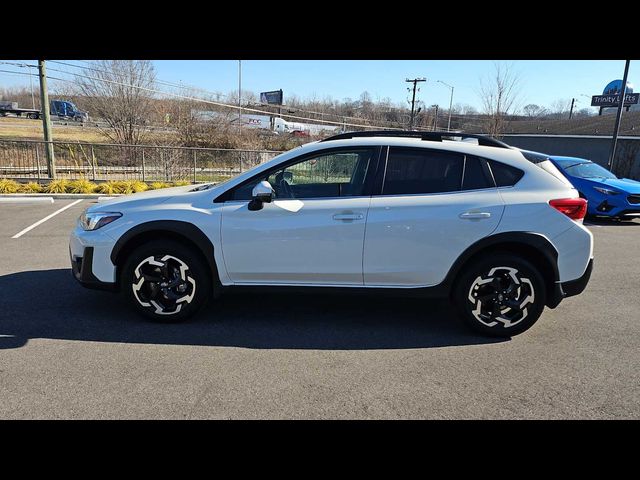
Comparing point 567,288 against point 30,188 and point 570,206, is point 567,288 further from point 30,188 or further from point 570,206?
point 30,188

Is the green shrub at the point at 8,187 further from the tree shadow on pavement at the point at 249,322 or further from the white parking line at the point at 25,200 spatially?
the tree shadow on pavement at the point at 249,322

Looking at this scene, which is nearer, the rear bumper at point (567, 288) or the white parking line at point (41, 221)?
the rear bumper at point (567, 288)

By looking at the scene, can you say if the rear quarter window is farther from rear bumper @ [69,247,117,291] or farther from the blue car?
the blue car

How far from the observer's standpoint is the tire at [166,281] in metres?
3.98

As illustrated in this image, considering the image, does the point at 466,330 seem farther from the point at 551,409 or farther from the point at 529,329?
the point at 551,409

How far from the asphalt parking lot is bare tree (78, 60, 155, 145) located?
24.5 metres

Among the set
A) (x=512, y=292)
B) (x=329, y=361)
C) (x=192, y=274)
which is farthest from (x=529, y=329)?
(x=192, y=274)

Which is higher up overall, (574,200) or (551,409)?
(574,200)

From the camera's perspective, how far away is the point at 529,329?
4.20 m

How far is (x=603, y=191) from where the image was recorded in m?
10.2

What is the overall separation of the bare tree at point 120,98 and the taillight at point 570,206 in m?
27.0

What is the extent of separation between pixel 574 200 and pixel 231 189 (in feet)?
10.2

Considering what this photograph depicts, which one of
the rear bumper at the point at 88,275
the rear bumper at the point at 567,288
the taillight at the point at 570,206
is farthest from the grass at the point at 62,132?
the rear bumper at the point at 567,288

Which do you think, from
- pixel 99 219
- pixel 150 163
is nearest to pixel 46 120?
pixel 150 163
